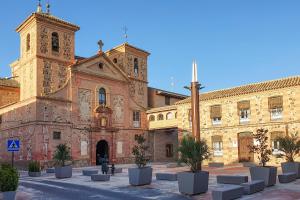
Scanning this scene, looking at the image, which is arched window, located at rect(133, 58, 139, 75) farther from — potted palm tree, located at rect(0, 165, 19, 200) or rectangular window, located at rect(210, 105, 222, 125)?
potted palm tree, located at rect(0, 165, 19, 200)

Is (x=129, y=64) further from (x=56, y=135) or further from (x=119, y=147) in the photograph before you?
(x=56, y=135)

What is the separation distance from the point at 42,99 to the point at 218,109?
16.5 m

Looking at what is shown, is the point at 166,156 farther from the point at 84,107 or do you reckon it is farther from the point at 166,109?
the point at 84,107

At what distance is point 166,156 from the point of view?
42.2 metres

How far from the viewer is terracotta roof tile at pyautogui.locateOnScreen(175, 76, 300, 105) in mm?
28266

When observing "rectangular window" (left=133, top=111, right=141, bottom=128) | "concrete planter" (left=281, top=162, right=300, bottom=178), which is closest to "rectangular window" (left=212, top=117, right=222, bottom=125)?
"rectangular window" (left=133, top=111, right=141, bottom=128)

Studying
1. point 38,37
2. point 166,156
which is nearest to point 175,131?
point 166,156

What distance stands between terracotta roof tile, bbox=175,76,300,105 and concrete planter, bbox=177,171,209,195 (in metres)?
17.2

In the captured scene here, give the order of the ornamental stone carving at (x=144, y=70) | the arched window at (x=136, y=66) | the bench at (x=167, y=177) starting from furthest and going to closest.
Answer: the ornamental stone carving at (x=144, y=70) < the arched window at (x=136, y=66) < the bench at (x=167, y=177)

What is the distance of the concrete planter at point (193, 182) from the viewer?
531 inches

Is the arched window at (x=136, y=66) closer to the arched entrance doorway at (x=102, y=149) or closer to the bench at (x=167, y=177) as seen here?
the arched entrance doorway at (x=102, y=149)

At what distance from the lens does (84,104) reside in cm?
3434

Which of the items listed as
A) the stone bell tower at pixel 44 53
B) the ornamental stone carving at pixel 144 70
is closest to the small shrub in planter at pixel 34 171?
the stone bell tower at pixel 44 53

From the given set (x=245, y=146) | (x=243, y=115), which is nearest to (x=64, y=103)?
(x=243, y=115)
